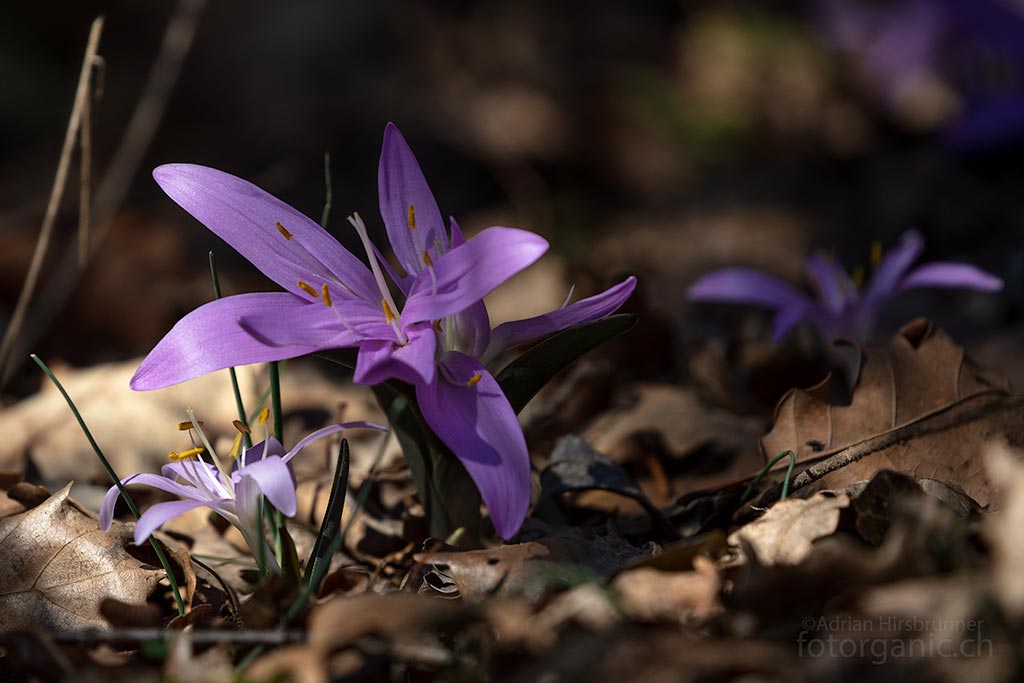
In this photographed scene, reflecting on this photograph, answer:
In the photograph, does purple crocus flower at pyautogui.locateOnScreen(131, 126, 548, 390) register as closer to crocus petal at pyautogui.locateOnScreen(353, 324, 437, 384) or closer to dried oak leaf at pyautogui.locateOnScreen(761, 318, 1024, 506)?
crocus petal at pyautogui.locateOnScreen(353, 324, 437, 384)

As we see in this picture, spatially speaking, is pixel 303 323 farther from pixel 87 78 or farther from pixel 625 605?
pixel 87 78

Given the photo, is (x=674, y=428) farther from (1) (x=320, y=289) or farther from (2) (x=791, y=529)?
(1) (x=320, y=289)

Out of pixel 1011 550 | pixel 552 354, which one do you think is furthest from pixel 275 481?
pixel 1011 550

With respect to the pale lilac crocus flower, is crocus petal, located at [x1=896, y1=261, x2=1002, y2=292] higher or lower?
lower

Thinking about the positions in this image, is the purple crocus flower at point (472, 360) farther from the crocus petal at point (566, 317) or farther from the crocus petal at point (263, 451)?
the crocus petal at point (263, 451)

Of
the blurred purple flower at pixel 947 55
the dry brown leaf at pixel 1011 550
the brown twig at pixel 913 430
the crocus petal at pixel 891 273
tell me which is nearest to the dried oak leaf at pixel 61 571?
the brown twig at pixel 913 430

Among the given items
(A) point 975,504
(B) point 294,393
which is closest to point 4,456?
(B) point 294,393

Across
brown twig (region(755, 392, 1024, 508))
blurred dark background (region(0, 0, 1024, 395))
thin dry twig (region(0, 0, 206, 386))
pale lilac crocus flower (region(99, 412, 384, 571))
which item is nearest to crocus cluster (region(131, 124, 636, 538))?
pale lilac crocus flower (region(99, 412, 384, 571))
